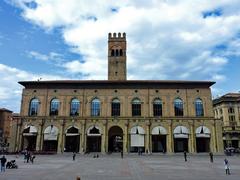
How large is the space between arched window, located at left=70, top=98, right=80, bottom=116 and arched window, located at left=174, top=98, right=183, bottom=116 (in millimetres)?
18457

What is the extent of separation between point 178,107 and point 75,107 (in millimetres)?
19514

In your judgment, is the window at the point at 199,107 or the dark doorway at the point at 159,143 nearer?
the window at the point at 199,107

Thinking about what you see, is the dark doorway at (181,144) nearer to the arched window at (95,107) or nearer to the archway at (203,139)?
the archway at (203,139)

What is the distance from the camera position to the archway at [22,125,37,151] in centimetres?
4591

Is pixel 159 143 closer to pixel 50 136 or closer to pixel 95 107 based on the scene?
pixel 95 107

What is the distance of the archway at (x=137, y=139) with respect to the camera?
148 feet

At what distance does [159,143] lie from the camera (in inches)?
1884

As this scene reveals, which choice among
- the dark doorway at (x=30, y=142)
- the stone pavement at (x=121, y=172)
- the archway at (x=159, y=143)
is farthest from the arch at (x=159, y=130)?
the dark doorway at (x=30, y=142)

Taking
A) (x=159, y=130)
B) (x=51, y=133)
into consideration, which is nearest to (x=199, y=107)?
(x=159, y=130)

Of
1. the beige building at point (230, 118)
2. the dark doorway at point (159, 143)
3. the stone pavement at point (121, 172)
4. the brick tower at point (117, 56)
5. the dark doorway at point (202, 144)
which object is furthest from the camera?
the beige building at point (230, 118)

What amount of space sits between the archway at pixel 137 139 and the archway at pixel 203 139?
33.2 feet

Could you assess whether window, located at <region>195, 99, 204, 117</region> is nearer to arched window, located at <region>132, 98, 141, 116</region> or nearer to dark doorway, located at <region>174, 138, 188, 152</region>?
dark doorway, located at <region>174, 138, 188, 152</region>

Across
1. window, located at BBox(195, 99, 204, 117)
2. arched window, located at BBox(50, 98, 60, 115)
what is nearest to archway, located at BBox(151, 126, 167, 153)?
window, located at BBox(195, 99, 204, 117)

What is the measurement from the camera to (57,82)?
47.7m
